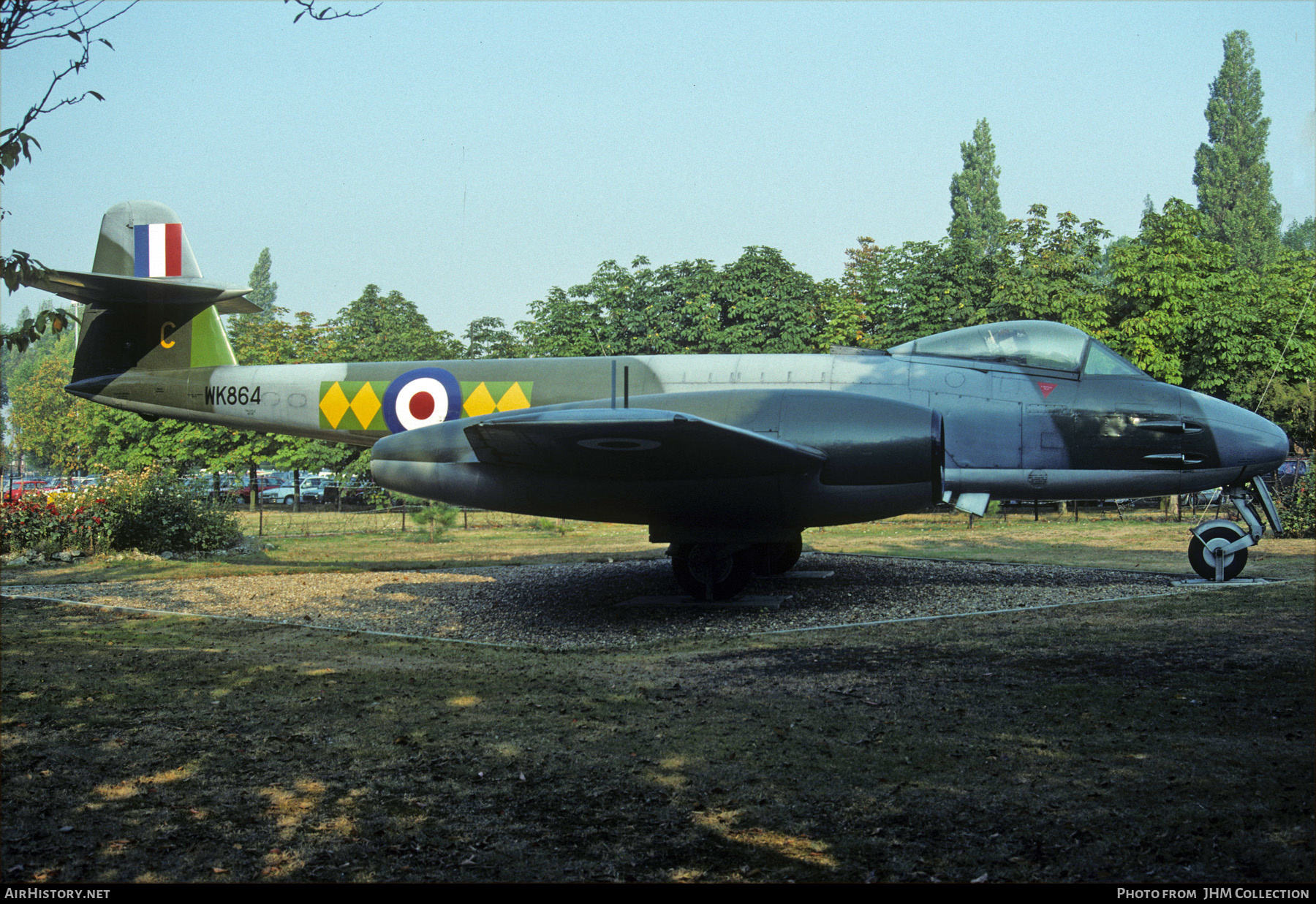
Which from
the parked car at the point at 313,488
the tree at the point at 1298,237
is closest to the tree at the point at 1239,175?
the tree at the point at 1298,237

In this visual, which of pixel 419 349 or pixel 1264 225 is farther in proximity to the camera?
pixel 1264 225

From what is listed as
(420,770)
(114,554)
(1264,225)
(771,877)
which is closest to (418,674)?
(420,770)

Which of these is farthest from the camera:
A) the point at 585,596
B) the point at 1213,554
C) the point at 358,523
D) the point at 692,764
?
the point at 358,523

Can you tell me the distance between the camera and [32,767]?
468cm

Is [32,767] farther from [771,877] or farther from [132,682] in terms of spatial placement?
[771,877]

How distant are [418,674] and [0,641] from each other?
4785mm

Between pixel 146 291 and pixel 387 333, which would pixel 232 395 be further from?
pixel 387 333

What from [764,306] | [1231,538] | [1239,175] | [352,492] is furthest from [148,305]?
[1239,175]

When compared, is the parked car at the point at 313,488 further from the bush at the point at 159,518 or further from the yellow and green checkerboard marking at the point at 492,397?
the yellow and green checkerboard marking at the point at 492,397

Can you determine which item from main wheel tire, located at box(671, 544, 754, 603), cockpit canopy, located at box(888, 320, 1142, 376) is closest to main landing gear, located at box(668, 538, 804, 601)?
main wheel tire, located at box(671, 544, 754, 603)

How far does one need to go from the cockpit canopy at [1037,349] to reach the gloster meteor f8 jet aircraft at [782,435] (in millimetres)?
25

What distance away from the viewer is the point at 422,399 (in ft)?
40.8

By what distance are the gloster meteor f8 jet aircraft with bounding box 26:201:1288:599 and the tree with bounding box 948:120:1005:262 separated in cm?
3275

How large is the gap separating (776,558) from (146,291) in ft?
33.5
